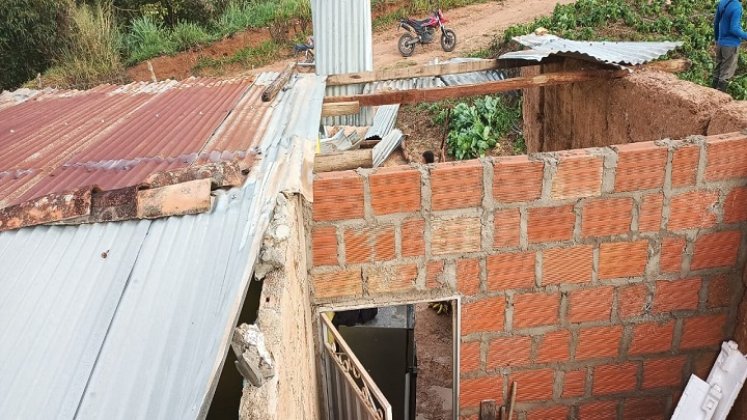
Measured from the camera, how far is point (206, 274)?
1.91 meters

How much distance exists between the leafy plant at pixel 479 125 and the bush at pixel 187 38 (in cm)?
928

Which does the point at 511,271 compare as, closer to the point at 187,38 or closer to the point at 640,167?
the point at 640,167

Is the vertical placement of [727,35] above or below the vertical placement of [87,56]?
above

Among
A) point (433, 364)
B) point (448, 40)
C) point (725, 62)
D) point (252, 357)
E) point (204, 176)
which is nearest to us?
point (252, 357)

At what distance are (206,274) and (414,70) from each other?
3764 mm

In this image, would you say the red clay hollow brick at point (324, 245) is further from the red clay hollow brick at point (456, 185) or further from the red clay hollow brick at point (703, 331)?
the red clay hollow brick at point (703, 331)

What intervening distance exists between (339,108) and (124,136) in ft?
5.14

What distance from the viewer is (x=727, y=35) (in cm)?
795

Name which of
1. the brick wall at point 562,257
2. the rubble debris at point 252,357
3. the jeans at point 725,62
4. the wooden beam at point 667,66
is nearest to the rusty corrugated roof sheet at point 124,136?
the brick wall at point 562,257

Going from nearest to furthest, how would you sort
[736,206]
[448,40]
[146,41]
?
1. [736,206]
2. [448,40]
3. [146,41]

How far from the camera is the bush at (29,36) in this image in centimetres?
1611

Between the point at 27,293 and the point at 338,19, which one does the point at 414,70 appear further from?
the point at 27,293

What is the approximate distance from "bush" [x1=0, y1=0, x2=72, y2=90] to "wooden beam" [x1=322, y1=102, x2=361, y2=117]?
50.7 ft

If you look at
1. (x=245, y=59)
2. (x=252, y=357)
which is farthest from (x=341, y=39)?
(x=245, y=59)
